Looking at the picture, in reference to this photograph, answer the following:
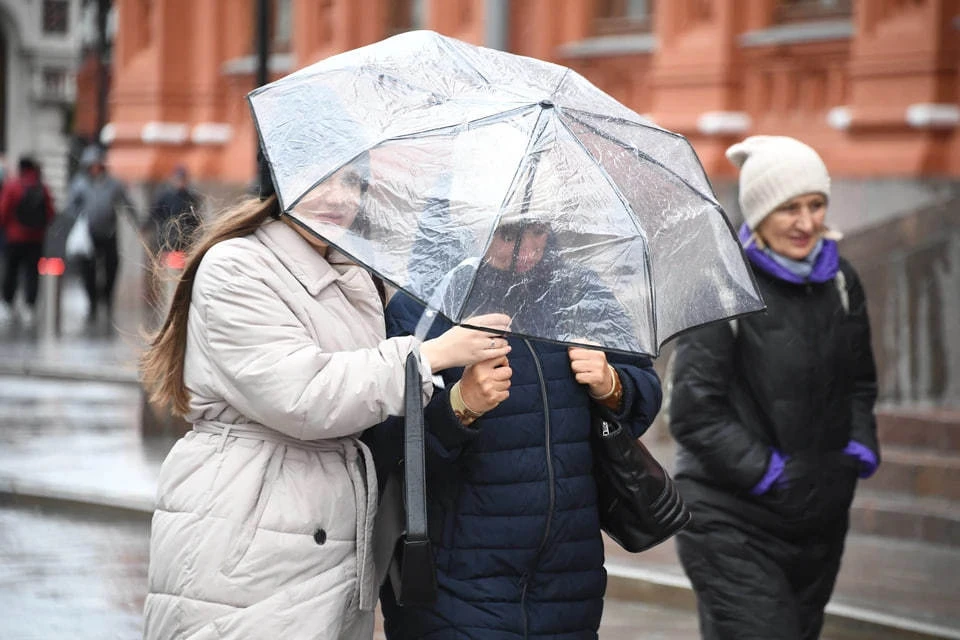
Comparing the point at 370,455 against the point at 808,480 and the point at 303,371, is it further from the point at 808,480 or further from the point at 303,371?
the point at 808,480

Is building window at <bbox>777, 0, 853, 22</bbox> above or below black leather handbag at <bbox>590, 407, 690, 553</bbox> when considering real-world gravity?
above

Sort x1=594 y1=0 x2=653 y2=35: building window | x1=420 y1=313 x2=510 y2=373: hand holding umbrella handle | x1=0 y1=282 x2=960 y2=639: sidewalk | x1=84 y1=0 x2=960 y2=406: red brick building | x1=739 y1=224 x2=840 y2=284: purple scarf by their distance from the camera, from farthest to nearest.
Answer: x1=594 y1=0 x2=653 y2=35: building window < x1=84 y1=0 x2=960 y2=406: red brick building < x1=0 y1=282 x2=960 y2=639: sidewalk < x1=739 y1=224 x2=840 y2=284: purple scarf < x1=420 y1=313 x2=510 y2=373: hand holding umbrella handle

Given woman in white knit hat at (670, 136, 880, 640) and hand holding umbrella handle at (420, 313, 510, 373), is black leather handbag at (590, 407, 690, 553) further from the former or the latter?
woman in white knit hat at (670, 136, 880, 640)

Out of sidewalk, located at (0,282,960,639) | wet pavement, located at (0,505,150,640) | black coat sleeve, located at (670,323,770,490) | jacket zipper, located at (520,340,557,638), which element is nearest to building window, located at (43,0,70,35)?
sidewalk, located at (0,282,960,639)

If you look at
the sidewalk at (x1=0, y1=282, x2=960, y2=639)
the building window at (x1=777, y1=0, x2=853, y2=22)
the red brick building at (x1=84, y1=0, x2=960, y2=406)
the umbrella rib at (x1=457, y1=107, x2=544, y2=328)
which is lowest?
the sidewalk at (x1=0, y1=282, x2=960, y2=639)

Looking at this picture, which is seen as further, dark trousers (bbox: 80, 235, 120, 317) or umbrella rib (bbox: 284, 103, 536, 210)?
dark trousers (bbox: 80, 235, 120, 317)

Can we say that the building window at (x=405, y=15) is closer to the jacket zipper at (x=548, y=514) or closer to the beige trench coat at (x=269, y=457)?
the jacket zipper at (x=548, y=514)

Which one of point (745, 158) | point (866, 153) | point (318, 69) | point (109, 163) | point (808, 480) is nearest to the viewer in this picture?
point (318, 69)

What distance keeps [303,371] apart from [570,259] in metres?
0.61

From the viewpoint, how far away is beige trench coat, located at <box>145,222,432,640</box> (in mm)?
3832

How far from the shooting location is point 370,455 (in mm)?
4137

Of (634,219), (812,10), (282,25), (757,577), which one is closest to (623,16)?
(812,10)

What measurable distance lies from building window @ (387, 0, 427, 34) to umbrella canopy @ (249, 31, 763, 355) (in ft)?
57.9

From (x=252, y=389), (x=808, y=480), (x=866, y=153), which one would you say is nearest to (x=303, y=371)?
(x=252, y=389)
